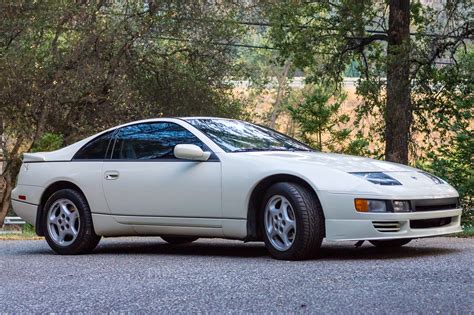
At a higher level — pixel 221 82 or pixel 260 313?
pixel 221 82

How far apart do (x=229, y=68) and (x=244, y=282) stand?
17464 mm

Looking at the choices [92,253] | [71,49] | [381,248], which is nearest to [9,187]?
[71,49]

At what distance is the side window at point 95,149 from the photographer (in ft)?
30.9

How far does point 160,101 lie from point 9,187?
510 centimetres

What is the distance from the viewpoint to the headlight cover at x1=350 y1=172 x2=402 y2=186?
7.56 m

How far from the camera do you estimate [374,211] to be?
7430mm

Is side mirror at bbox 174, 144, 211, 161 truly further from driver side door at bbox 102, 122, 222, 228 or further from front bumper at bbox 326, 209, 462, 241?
front bumper at bbox 326, 209, 462, 241

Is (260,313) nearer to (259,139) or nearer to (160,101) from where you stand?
(259,139)

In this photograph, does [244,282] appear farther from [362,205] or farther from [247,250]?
[247,250]

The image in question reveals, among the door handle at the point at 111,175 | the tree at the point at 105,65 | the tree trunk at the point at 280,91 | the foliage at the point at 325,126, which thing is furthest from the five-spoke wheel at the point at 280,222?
the tree trunk at the point at 280,91

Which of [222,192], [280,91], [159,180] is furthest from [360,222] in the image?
[280,91]

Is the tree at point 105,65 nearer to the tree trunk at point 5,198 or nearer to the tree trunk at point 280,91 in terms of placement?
the tree trunk at point 5,198

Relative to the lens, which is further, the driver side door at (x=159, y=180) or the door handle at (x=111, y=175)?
the door handle at (x=111, y=175)

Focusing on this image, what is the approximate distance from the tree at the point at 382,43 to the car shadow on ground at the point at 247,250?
8.07 meters
